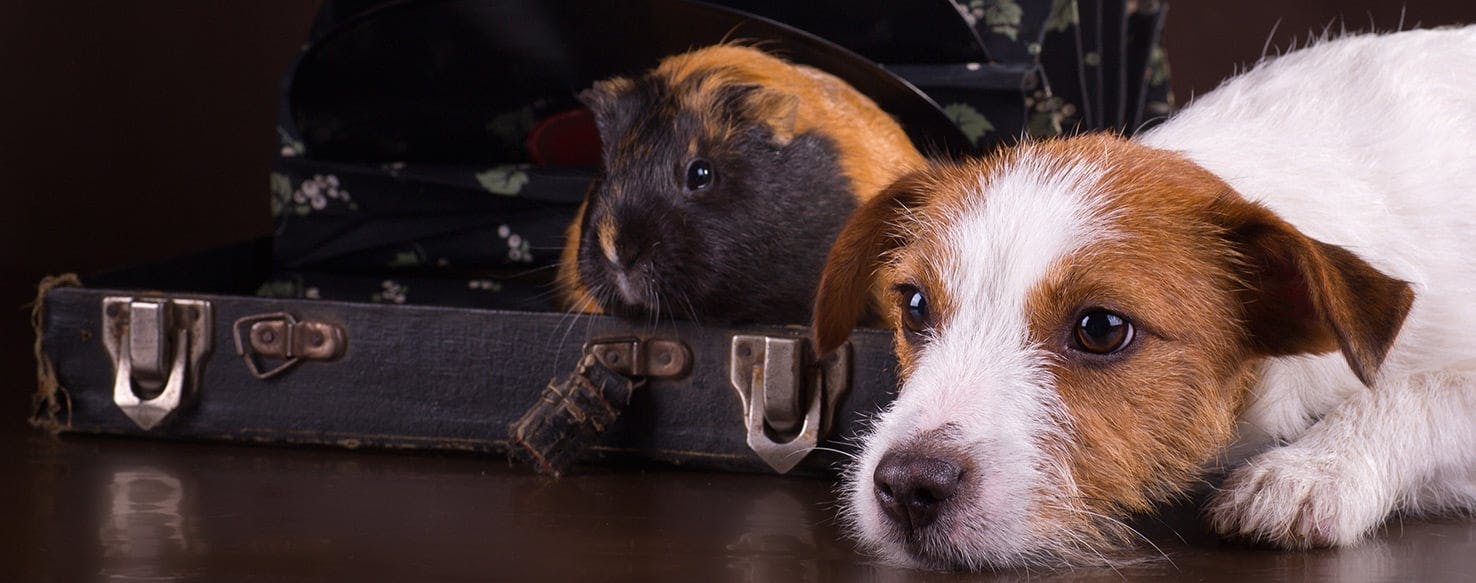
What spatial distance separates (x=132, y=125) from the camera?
143 inches

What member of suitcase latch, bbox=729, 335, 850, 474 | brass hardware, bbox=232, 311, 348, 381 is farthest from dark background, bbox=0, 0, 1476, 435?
suitcase latch, bbox=729, 335, 850, 474

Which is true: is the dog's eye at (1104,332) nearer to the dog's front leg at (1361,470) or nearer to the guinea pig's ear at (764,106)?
the dog's front leg at (1361,470)

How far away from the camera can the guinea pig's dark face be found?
2.00 meters

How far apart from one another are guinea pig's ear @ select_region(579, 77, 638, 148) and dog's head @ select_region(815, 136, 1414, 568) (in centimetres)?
55

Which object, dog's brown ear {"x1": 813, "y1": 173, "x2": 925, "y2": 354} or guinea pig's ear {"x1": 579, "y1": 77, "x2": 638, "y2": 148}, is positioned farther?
guinea pig's ear {"x1": 579, "y1": 77, "x2": 638, "y2": 148}

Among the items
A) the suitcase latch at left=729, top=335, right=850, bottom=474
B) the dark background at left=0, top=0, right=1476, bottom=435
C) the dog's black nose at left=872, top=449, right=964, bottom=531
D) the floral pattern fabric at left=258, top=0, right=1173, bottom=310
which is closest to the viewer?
the dog's black nose at left=872, top=449, right=964, bottom=531

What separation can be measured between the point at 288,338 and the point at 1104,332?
3.64ft

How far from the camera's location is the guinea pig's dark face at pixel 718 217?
2.00 meters

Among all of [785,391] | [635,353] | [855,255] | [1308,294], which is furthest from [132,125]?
[1308,294]

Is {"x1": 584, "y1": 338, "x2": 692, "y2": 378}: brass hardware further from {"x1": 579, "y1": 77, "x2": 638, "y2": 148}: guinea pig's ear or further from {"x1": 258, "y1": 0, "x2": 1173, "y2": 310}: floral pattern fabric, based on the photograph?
{"x1": 258, "y1": 0, "x2": 1173, "y2": 310}: floral pattern fabric

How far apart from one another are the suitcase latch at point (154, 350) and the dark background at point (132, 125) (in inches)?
55.6

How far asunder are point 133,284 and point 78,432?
0.28m

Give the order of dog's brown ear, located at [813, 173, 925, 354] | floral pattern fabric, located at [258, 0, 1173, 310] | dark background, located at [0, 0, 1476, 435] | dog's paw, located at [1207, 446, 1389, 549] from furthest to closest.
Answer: dark background, located at [0, 0, 1476, 435], floral pattern fabric, located at [258, 0, 1173, 310], dog's brown ear, located at [813, 173, 925, 354], dog's paw, located at [1207, 446, 1389, 549]

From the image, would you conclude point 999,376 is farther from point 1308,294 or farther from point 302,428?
point 302,428
